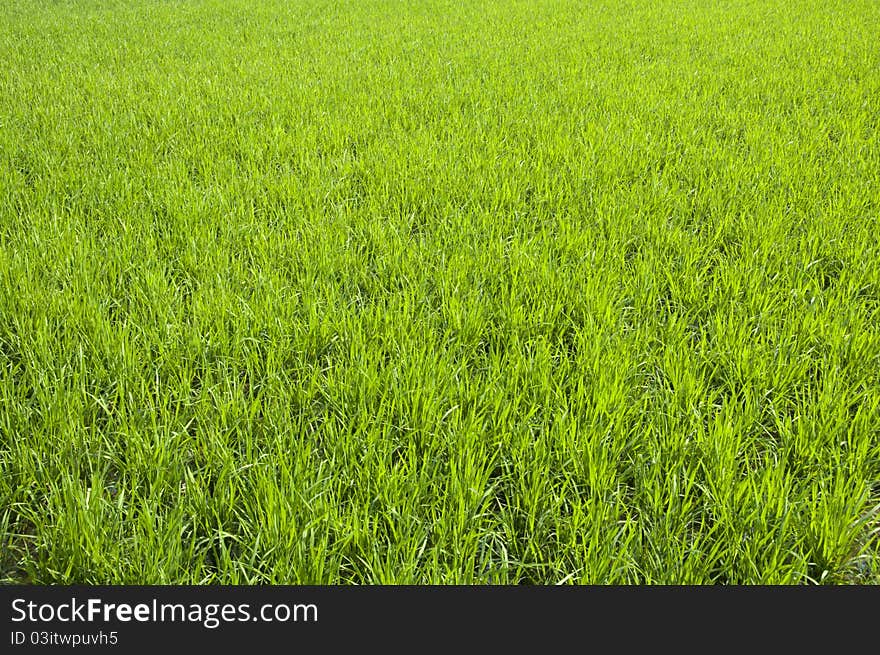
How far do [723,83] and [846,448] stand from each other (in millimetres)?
4688

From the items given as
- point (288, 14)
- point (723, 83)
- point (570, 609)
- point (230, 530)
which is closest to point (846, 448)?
point (570, 609)

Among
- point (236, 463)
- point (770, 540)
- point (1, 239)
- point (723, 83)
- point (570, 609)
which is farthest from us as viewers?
point (723, 83)

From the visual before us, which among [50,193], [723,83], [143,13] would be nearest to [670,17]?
[723,83]

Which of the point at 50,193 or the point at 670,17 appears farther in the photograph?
the point at 670,17

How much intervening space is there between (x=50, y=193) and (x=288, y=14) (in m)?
7.30

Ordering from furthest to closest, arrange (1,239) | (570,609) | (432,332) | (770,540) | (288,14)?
(288,14) → (1,239) → (432,332) → (770,540) → (570,609)

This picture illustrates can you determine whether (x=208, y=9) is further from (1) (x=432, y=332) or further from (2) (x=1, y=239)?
(1) (x=432, y=332)

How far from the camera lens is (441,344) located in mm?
2133

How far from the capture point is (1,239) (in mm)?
2861

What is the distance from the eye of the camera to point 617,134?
13.9ft

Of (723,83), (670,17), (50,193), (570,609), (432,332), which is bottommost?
(570,609)

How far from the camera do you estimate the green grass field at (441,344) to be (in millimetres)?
1467

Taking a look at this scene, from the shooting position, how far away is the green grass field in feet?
4.81

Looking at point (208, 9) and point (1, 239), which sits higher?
point (208, 9)
